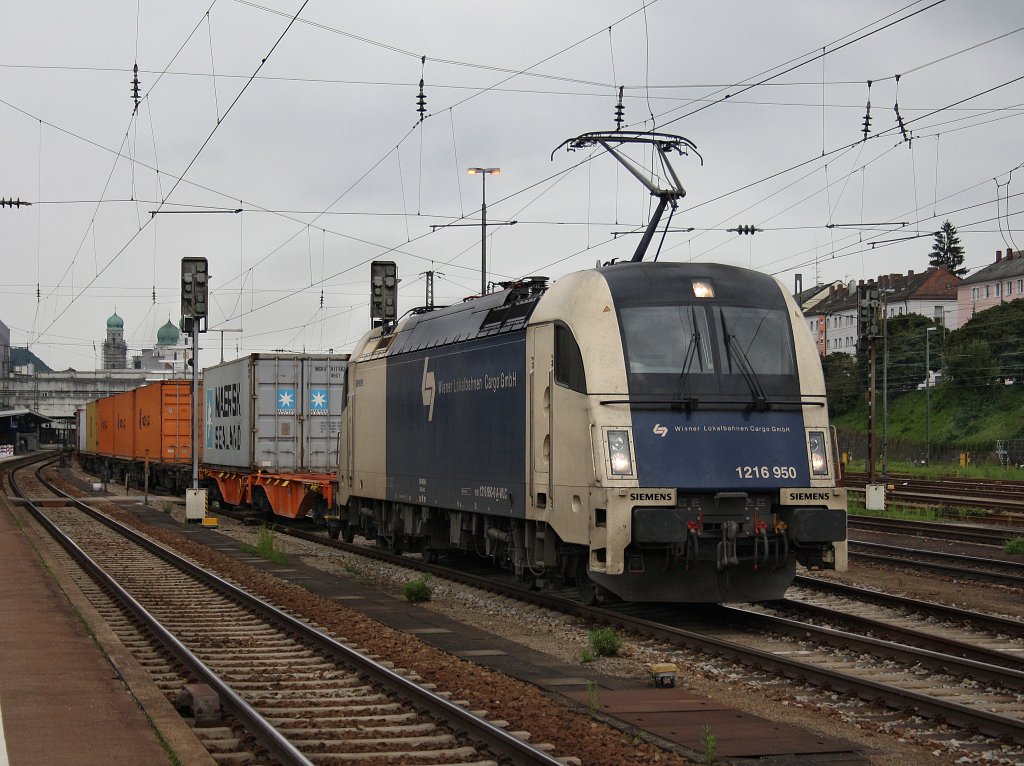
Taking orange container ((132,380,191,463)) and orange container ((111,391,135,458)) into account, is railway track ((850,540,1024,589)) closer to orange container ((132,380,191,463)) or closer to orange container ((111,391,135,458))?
orange container ((132,380,191,463))

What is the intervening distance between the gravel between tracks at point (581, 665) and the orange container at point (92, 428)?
150ft

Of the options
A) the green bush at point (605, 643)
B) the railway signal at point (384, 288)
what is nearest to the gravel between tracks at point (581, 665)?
the green bush at point (605, 643)

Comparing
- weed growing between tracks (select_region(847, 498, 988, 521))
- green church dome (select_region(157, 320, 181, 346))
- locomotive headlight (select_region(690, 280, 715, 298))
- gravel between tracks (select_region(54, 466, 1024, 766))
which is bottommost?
gravel between tracks (select_region(54, 466, 1024, 766))

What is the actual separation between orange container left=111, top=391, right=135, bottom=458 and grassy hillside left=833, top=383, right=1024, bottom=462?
38.1 metres

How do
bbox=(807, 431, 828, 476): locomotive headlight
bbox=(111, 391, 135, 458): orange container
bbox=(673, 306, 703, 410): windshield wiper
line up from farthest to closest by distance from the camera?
bbox=(111, 391, 135, 458): orange container < bbox=(807, 431, 828, 476): locomotive headlight < bbox=(673, 306, 703, 410): windshield wiper

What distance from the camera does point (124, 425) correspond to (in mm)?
50812

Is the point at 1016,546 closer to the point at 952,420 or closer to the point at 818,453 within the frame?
the point at 818,453

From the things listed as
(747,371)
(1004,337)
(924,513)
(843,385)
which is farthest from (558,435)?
(843,385)

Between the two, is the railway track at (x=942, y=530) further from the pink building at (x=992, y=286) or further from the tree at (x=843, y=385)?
the pink building at (x=992, y=286)

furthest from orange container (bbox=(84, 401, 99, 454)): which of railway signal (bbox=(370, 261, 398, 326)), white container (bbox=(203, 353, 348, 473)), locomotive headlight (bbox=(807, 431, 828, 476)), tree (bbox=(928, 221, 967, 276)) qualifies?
tree (bbox=(928, 221, 967, 276))

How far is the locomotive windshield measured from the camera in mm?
12438

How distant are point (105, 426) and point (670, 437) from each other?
49953mm

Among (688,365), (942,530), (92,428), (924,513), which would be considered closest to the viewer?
(688,365)

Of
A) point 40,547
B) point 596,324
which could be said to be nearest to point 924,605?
point 596,324
